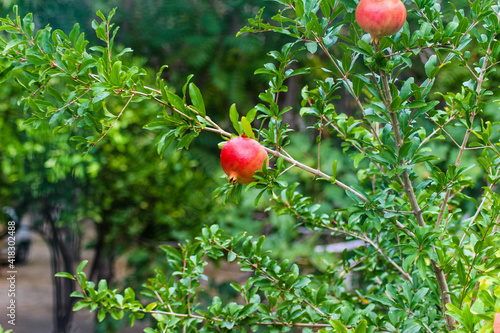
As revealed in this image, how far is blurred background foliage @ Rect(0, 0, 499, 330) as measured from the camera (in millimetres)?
1653

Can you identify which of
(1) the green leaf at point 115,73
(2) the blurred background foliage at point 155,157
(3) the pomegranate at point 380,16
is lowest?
(2) the blurred background foliage at point 155,157

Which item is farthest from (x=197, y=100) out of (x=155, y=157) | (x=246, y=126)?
(x=155, y=157)

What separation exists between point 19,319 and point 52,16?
1655mm

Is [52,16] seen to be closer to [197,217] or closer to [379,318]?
[197,217]

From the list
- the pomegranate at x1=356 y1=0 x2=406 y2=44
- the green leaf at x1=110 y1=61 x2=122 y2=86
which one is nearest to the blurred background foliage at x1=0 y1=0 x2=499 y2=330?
the green leaf at x1=110 y1=61 x2=122 y2=86

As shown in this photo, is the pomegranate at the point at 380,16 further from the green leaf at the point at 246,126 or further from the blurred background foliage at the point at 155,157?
the blurred background foliage at the point at 155,157

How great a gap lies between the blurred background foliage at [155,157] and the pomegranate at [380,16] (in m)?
0.96

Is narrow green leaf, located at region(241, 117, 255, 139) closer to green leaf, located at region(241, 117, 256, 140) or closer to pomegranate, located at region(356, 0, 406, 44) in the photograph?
green leaf, located at region(241, 117, 256, 140)

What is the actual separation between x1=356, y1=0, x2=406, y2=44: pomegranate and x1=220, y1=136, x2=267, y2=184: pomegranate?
0.19 m

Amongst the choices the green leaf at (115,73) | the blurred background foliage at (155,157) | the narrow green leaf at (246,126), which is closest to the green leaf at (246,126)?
the narrow green leaf at (246,126)

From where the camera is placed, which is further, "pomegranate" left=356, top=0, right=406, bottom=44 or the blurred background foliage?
the blurred background foliage

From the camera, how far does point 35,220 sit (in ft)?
6.04

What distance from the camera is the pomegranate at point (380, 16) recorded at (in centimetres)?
54

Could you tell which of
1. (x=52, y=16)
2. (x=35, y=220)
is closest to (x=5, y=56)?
(x=35, y=220)
